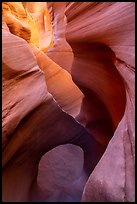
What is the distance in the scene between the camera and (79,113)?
4.51m

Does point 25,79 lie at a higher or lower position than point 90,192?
higher

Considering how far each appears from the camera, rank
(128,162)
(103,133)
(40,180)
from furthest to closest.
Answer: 1. (40,180)
2. (103,133)
3. (128,162)

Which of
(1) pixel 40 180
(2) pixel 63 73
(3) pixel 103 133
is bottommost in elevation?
(1) pixel 40 180

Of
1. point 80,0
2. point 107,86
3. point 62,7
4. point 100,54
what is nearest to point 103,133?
point 107,86

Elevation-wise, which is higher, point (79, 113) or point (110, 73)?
point (110, 73)

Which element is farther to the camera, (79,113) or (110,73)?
(79,113)

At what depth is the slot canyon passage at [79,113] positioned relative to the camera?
1777 millimetres

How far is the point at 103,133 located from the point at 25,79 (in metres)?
1.88

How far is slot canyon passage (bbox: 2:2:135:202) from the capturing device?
1.78 m

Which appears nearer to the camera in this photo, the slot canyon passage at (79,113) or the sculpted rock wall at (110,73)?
the sculpted rock wall at (110,73)

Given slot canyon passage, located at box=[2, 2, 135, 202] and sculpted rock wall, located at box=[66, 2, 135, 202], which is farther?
slot canyon passage, located at box=[2, 2, 135, 202]

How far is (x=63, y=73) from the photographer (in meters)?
5.48

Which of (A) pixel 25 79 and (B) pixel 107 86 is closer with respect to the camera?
(A) pixel 25 79

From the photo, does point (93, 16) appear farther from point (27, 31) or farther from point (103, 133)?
point (27, 31)
